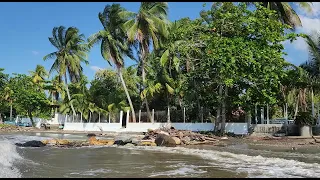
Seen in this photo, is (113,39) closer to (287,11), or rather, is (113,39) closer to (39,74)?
(287,11)

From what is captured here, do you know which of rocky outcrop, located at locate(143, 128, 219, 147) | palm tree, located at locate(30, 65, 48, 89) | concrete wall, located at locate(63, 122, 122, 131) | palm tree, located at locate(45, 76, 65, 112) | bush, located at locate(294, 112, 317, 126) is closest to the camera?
rocky outcrop, located at locate(143, 128, 219, 147)

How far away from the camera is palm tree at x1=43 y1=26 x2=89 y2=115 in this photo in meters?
40.2

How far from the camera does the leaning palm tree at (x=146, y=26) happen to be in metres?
31.8

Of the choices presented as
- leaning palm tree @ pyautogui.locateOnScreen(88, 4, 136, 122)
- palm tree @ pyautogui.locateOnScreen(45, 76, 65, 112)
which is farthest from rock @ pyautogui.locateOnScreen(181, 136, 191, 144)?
palm tree @ pyautogui.locateOnScreen(45, 76, 65, 112)

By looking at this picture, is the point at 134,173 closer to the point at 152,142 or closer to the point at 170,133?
the point at 152,142

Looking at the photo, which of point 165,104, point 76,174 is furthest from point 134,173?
point 165,104

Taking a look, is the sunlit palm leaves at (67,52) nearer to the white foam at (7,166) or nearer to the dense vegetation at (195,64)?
the dense vegetation at (195,64)

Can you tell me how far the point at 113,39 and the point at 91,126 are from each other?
9621 millimetres

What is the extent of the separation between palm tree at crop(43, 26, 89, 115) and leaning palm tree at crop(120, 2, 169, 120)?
10524mm

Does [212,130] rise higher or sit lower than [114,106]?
lower

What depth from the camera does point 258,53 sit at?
22562mm

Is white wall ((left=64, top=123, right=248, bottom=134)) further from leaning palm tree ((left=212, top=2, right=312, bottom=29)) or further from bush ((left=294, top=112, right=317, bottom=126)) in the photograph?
leaning palm tree ((left=212, top=2, right=312, bottom=29))

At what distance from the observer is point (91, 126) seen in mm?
36312

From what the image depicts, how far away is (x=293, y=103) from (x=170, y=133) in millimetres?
10994
